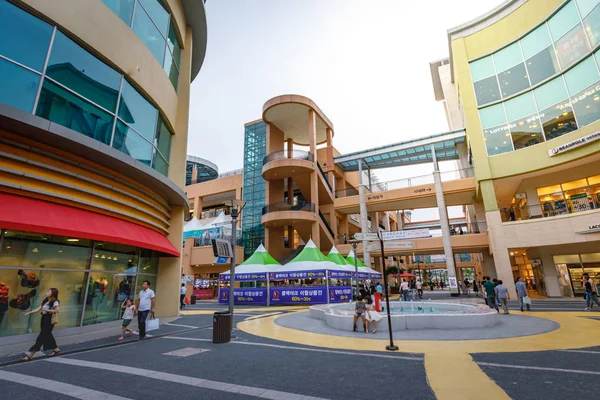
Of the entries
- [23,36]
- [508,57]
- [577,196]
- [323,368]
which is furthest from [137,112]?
[577,196]

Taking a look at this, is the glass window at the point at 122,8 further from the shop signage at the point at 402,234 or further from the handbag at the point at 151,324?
the shop signage at the point at 402,234

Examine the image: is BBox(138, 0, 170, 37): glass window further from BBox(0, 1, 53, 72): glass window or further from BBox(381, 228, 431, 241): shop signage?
BBox(381, 228, 431, 241): shop signage

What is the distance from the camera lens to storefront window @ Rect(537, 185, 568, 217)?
23234mm

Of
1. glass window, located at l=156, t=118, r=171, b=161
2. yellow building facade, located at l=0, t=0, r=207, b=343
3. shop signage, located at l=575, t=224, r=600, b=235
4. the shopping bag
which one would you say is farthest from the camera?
shop signage, located at l=575, t=224, r=600, b=235

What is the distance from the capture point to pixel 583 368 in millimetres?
A: 5566

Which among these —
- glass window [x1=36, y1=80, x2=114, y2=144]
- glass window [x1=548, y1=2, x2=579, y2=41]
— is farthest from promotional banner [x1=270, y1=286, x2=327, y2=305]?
glass window [x1=548, y1=2, x2=579, y2=41]

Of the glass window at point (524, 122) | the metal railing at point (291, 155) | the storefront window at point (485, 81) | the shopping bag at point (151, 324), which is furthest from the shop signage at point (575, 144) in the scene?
the shopping bag at point (151, 324)

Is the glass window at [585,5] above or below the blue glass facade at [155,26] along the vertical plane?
above

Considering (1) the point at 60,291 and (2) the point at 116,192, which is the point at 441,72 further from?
(1) the point at 60,291

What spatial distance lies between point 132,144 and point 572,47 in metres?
28.6

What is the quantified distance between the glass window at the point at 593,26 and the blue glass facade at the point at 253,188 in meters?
30.6

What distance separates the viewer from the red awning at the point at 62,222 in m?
6.77

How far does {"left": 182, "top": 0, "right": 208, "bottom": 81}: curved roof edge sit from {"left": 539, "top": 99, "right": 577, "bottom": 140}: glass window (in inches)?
970

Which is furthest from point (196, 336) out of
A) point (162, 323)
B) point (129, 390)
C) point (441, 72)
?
point (441, 72)
